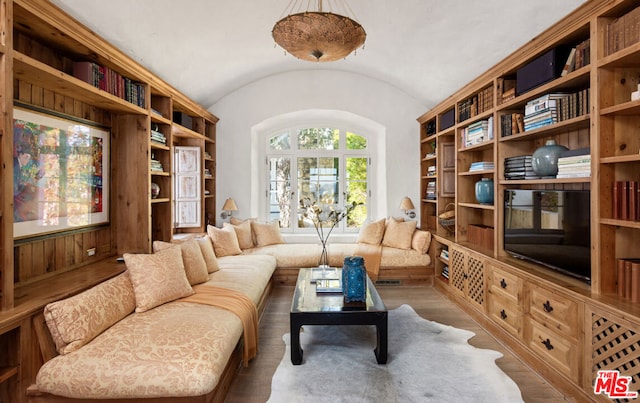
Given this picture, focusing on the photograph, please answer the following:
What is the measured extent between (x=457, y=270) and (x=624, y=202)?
7.09 ft

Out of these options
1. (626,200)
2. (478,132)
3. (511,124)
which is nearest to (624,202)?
(626,200)

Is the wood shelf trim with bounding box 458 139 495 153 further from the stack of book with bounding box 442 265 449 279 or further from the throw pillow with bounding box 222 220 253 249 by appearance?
the throw pillow with bounding box 222 220 253 249

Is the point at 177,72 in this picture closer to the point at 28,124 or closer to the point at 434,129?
the point at 28,124

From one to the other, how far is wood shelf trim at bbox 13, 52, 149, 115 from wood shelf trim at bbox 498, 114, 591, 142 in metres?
3.41

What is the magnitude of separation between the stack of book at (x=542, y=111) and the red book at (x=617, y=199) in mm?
752

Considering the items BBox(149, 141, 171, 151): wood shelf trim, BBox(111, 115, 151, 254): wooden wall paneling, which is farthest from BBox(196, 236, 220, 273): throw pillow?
BBox(149, 141, 171, 151): wood shelf trim

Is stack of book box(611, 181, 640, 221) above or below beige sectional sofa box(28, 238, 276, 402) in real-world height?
above

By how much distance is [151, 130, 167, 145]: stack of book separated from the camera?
3598mm

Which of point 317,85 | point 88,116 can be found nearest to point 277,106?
point 317,85

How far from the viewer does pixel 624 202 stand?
2070 mm

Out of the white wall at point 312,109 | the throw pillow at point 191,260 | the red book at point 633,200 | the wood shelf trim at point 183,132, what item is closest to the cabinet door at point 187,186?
the wood shelf trim at point 183,132

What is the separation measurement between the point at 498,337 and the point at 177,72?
14.0 feet

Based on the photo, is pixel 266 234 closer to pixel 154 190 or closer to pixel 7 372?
pixel 154 190

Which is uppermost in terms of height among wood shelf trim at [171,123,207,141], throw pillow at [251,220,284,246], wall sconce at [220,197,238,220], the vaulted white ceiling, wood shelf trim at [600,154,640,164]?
the vaulted white ceiling
